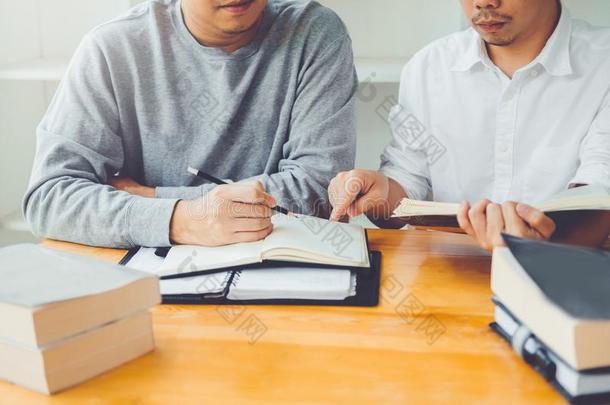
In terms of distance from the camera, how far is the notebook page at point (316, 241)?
1.01 meters

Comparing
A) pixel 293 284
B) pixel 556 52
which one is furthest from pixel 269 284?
pixel 556 52

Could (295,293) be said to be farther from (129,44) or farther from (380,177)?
(129,44)

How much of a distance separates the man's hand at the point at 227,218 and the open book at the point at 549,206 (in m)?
0.23

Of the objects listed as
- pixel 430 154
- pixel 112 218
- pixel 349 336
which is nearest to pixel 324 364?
pixel 349 336

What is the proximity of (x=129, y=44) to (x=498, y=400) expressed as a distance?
3.68ft

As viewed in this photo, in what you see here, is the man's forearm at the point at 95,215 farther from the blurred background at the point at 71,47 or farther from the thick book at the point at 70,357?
the blurred background at the point at 71,47

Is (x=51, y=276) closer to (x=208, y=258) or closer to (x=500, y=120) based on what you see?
(x=208, y=258)

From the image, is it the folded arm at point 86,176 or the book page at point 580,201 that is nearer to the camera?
the book page at point 580,201

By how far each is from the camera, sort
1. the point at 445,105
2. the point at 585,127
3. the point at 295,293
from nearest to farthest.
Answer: the point at 295,293 < the point at 585,127 < the point at 445,105

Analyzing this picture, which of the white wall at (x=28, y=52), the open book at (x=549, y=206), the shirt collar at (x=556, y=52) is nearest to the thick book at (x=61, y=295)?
the open book at (x=549, y=206)

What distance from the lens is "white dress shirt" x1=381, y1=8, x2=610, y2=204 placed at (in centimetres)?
144

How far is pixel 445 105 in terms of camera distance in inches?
61.4

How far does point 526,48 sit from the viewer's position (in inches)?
57.9

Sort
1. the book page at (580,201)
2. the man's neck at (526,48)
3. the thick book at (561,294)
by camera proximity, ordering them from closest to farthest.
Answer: the thick book at (561,294)
the book page at (580,201)
the man's neck at (526,48)
